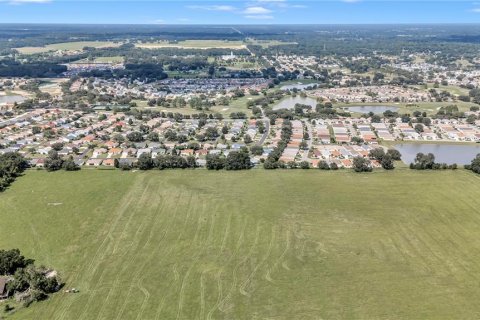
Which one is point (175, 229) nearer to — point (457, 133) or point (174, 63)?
point (457, 133)

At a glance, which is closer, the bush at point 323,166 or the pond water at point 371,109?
the bush at point 323,166

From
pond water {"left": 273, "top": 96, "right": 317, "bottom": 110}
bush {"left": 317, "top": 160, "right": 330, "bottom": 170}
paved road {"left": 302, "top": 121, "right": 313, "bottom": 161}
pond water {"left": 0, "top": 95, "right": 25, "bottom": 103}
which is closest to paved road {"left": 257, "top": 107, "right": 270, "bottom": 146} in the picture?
paved road {"left": 302, "top": 121, "right": 313, "bottom": 161}

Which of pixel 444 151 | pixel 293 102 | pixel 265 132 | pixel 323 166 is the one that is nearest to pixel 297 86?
pixel 293 102

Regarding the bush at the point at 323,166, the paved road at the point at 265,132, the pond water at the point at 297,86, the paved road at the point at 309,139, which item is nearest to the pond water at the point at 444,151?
the bush at the point at 323,166

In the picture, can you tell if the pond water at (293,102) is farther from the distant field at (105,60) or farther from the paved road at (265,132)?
the distant field at (105,60)

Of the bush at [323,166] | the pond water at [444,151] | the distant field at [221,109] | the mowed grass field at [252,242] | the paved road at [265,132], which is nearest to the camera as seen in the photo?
the mowed grass field at [252,242]

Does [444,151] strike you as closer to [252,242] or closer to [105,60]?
[252,242]

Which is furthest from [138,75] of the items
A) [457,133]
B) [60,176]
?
[457,133]
